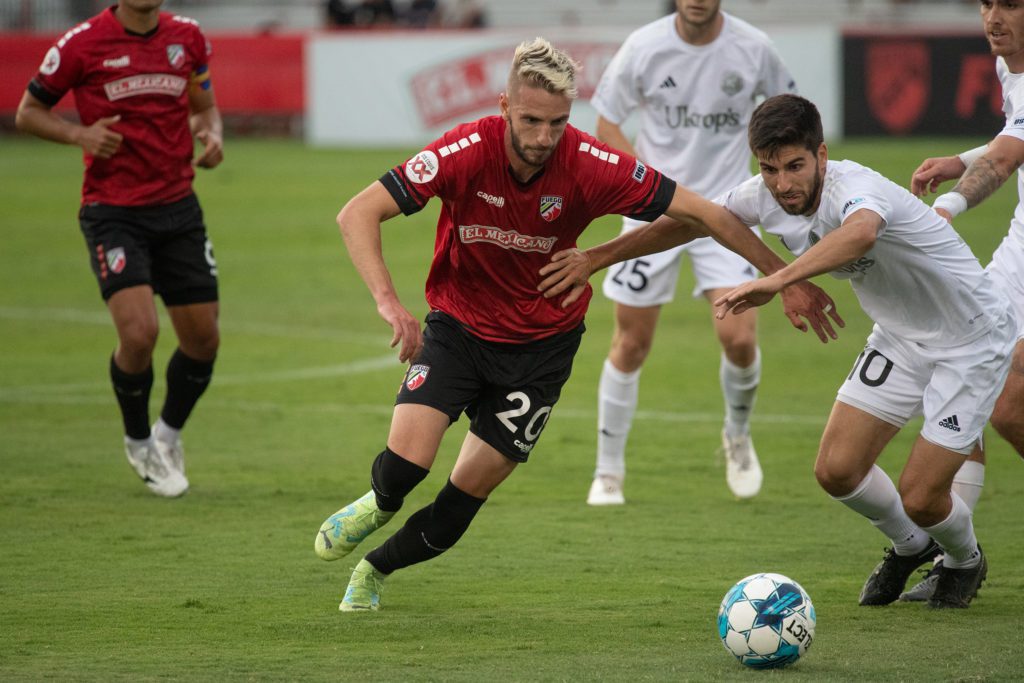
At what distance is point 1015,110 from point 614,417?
9.14 feet

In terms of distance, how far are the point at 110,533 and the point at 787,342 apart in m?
7.18

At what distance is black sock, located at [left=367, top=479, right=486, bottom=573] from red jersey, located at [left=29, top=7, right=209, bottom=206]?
3.12 meters

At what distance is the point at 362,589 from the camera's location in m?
5.94

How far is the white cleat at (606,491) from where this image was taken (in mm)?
8047

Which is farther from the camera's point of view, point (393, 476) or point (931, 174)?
point (931, 174)

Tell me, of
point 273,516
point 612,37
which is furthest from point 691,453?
point 612,37

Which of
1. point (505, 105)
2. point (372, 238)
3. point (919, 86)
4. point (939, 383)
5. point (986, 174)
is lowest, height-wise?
point (919, 86)

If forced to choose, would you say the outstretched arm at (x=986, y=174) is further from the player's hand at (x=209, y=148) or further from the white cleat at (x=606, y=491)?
the player's hand at (x=209, y=148)

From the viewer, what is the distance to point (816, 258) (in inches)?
205

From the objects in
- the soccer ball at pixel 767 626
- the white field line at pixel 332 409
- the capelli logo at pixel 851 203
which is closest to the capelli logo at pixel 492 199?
the capelli logo at pixel 851 203

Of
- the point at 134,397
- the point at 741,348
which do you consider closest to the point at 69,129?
the point at 134,397

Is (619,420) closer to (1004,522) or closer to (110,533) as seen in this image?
(1004,522)

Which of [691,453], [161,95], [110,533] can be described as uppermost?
[161,95]

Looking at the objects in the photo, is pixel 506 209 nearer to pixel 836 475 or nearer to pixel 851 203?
pixel 851 203
